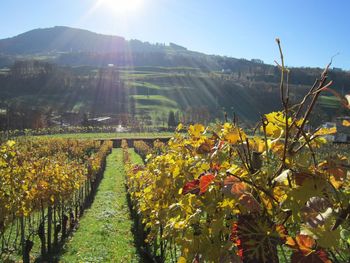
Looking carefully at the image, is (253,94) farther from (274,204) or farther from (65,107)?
(274,204)

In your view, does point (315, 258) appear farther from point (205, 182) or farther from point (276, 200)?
point (205, 182)

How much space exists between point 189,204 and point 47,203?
33.3 feet

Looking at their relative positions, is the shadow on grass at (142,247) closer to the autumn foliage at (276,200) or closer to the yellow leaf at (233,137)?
the autumn foliage at (276,200)

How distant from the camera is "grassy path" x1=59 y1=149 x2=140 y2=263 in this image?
34.7 ft

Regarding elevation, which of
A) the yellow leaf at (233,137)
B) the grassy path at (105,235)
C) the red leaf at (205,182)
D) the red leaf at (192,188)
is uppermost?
the yellow leaf at (233,137)

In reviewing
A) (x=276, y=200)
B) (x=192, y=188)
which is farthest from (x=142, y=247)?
(x=276, y=200)

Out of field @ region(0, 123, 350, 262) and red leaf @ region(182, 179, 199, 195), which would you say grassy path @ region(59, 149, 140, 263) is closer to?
field @ region(0, 123, 350, 262)

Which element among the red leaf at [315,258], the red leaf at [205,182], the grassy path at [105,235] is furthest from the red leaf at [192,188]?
the grassy path at [105,235]

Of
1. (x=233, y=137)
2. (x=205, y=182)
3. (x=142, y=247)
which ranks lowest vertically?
(x=142, y=247)

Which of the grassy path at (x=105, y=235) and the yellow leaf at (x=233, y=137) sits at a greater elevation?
the yellow leaf at (x=233, y=137)

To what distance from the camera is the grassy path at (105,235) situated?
1059cm

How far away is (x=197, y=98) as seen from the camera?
468 ft

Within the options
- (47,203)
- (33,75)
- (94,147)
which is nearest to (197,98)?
(33,75)

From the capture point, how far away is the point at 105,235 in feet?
41.7
